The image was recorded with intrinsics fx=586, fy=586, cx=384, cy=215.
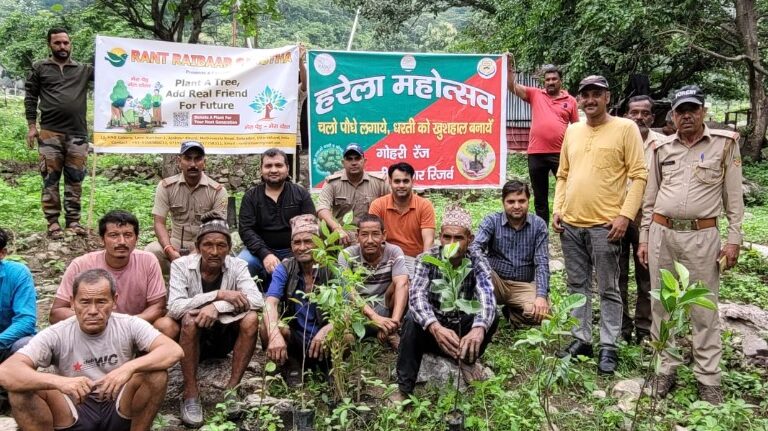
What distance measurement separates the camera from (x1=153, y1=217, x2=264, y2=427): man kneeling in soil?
3621 millimetres

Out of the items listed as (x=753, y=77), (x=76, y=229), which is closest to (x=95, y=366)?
(x=76, y=229)

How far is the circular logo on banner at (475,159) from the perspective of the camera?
20.8ft

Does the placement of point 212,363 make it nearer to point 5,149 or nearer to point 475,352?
point 475,352

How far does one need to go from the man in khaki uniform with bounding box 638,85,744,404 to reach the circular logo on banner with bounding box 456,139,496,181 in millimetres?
2607

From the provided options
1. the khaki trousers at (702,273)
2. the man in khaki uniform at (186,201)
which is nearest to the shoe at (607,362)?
the khaki trousers at (702,273)

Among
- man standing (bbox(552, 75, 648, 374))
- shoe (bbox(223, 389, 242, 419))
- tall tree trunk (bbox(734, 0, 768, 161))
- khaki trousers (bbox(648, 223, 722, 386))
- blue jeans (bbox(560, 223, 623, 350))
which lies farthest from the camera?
tall tree trunk (bbox(734, 0, 768, 161))

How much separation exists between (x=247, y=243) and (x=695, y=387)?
11.6 ft

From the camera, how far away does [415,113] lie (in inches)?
246

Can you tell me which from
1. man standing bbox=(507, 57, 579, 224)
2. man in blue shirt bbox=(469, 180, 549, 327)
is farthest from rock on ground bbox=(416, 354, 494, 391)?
man standing bbox=(507, 57, 579, 224)

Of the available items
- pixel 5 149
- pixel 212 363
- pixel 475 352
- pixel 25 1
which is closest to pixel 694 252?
pixel 475 352

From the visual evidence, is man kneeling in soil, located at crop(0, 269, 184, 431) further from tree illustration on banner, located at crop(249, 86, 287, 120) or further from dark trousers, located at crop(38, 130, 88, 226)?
dark trousers, located at crop(38, 130, 88, 226)

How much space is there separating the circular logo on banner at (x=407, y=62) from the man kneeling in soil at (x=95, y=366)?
393cm

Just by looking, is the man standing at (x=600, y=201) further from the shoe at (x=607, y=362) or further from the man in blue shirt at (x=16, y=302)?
the man in blue shirt at (x=16, y=302)

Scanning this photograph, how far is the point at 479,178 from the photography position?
638cm
